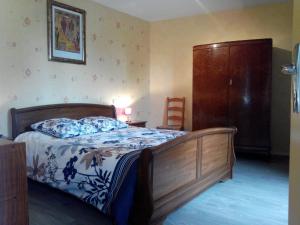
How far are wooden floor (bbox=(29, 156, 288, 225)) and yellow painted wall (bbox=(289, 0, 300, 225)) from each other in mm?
1480

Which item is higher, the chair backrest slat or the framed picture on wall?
the framed picture on wall

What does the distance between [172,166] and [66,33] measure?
8.42ft

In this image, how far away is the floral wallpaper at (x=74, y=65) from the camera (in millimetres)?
3225

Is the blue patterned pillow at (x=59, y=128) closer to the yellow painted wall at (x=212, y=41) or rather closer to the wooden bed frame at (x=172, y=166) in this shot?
the wooden bed frame at (x=172, y=166)

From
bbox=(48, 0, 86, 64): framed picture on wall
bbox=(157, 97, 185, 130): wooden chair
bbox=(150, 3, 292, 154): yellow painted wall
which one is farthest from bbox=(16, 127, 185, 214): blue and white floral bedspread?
bbox=(150, 3, 292, 154): yellow painted wall

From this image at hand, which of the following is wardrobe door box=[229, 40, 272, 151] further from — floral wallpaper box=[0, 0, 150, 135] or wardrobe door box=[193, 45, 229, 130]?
floral wallpaper box=[0, 0, 150, 135]

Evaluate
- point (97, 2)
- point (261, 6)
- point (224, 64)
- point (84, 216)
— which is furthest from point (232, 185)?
point (97, 2)

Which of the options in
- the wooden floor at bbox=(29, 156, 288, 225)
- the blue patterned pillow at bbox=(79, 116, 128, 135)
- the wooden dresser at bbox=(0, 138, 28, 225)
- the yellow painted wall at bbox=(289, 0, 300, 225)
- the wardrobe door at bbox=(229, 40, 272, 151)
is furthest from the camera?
the wardrobe door at bbox=(229, 40, 272, 151)

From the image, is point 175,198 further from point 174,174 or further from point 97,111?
point 97,111

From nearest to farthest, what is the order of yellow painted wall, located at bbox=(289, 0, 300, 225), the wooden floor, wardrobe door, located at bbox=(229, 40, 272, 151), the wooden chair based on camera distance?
1. yellow painted wall, located at bbox=(289, 0, 300, 225)
2. the wooden floor
3. wardrobe door, located at bbox=(229, 40, 272, 151)
4. the wooden chair

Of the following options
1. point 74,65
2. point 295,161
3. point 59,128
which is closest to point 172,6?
point 74,65

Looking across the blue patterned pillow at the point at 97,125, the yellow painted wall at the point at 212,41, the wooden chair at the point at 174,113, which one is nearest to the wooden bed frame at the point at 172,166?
the blue patterned pillow at the point at 97,125

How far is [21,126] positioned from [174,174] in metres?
2.02

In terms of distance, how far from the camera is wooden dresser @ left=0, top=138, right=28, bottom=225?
1.34 metres
